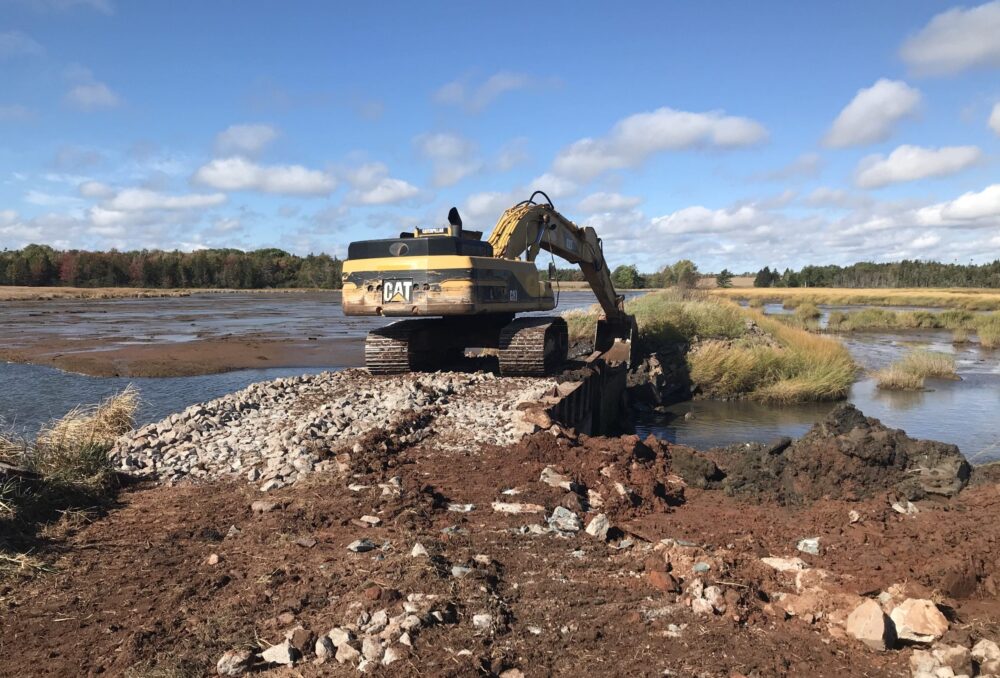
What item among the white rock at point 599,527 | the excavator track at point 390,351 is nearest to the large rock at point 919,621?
the white rock at point 599,527

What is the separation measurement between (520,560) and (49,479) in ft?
13.5

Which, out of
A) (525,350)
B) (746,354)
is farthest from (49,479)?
(746,354)

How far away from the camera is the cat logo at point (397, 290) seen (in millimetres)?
10789

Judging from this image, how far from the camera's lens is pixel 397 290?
35.7 feet

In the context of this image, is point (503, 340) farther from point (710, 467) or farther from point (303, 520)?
point (303, 520)

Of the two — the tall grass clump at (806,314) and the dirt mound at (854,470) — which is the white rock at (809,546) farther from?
the tall grass clump at (806,314)

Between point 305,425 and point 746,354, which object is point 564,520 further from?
point 746,354

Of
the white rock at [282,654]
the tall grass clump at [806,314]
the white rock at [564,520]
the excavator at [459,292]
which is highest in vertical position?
the excavator at [459,292]

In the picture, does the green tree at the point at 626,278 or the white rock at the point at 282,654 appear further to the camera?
the green tree at the point at 626,278

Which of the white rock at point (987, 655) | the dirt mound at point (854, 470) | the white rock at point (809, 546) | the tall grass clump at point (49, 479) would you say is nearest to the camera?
the white rock at point (987, 655)

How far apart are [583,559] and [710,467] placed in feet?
9.47

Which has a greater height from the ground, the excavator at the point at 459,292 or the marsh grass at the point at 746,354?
the excavator at the point at 459,292

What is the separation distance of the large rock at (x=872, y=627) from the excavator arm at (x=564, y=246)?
8.59m

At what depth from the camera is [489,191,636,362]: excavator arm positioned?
12062 millimetres
